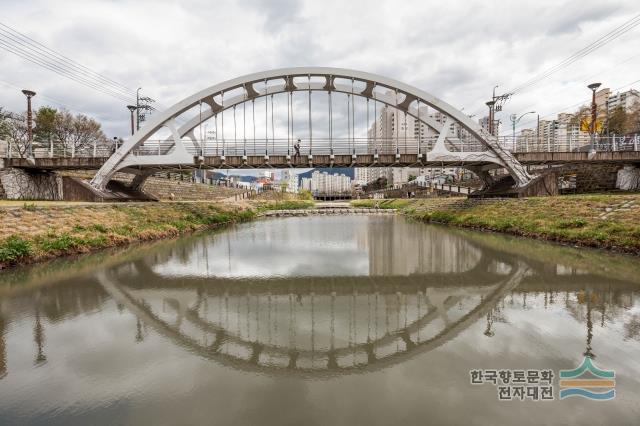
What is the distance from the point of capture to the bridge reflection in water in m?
5.74

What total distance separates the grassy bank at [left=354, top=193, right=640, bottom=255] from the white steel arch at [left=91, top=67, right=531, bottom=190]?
4814 mm

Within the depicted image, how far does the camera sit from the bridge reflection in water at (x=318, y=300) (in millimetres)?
5742

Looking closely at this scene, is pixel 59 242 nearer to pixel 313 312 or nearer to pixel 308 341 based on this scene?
pixel 313 312

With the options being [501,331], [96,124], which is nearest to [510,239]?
[501,331]

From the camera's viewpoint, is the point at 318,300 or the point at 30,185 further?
the point at 30,185

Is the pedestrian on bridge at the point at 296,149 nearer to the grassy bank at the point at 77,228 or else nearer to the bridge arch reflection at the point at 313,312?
the grassy bank at the point at 77,228

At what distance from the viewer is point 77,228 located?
16.4 meters

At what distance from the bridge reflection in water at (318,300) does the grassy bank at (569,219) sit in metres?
3.44

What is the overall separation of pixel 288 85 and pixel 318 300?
26397 millimetres

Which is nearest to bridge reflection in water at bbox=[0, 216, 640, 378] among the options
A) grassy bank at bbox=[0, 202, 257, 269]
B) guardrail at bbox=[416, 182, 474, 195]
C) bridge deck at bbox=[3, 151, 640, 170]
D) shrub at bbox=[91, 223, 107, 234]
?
grassy bank at bbox=[0, 202, 257, 269]

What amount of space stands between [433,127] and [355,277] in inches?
900

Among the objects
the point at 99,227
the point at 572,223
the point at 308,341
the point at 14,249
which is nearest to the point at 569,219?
the point at 572,223

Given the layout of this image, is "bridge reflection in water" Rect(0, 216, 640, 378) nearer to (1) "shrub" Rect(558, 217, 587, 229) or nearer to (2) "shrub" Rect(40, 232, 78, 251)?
(2) "shrub" Rect(40, 232, 78, 251)

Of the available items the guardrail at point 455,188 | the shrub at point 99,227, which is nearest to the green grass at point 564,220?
the guardrail at point 455,188
